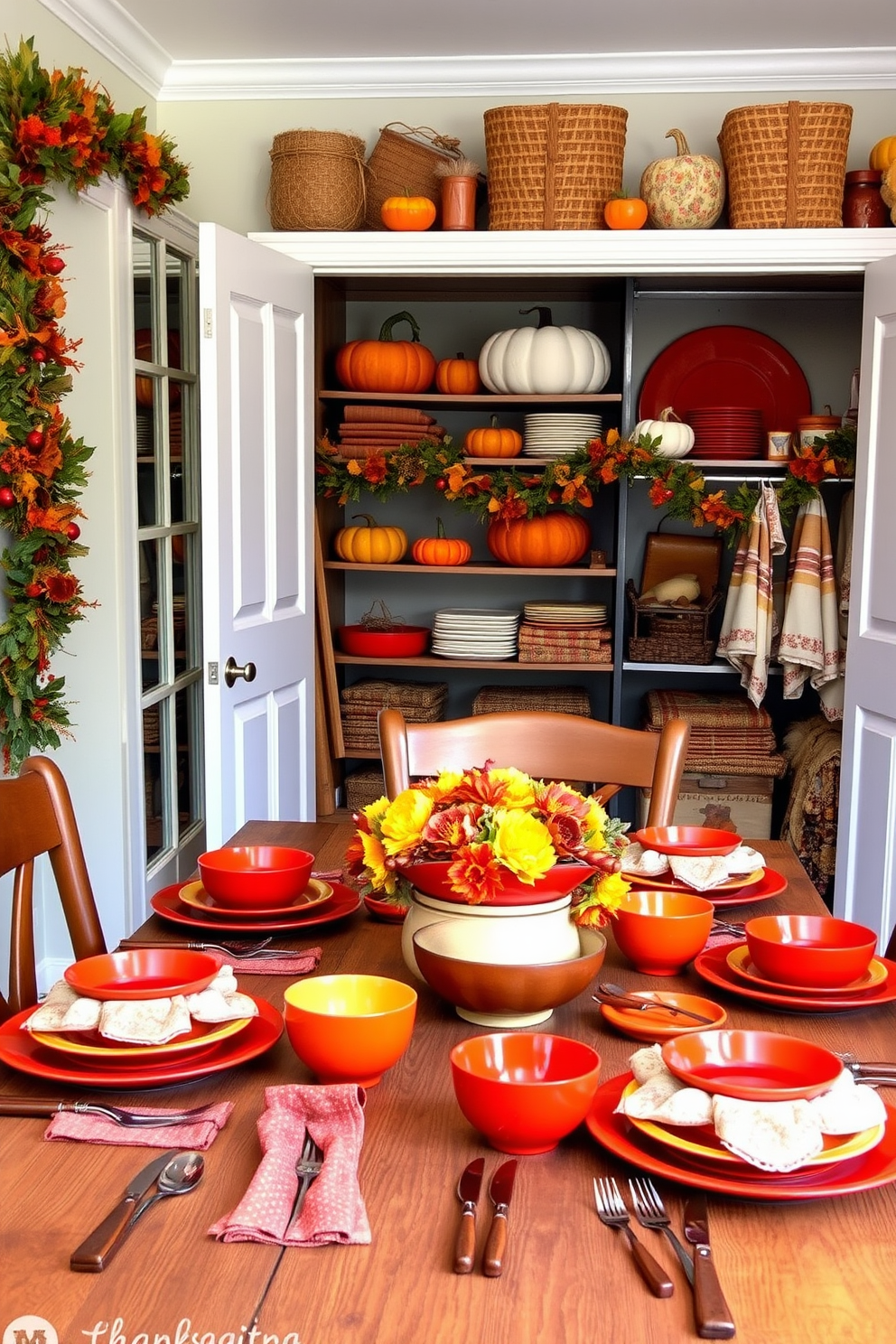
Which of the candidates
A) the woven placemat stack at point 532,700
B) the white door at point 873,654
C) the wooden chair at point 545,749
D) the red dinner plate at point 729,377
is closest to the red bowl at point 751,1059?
the wooden chair at point 545,749

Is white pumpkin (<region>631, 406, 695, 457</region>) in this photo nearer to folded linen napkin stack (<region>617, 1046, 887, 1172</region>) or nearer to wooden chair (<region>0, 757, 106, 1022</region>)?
wooden chair (<region>0, 757, 106, 1022</region>)

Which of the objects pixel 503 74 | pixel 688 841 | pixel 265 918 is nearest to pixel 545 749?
pixel 688 841

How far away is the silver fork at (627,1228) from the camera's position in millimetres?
811

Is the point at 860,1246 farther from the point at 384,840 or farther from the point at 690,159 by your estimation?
the point at 690,159

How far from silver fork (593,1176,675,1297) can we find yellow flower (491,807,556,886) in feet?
0.94

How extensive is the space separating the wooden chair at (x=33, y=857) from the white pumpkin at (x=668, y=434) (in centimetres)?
258

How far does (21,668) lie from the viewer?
268 cm

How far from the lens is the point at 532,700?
4188mm

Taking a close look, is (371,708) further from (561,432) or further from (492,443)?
(561,432)

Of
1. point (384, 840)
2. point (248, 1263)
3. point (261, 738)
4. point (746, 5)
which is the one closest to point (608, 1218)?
point (248, 1263)

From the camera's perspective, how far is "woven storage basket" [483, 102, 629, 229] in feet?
11.5

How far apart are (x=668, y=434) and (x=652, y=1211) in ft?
10.5

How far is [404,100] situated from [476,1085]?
3.53 metres

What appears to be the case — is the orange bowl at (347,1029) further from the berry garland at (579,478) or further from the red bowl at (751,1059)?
the berry garland at (579,478)
